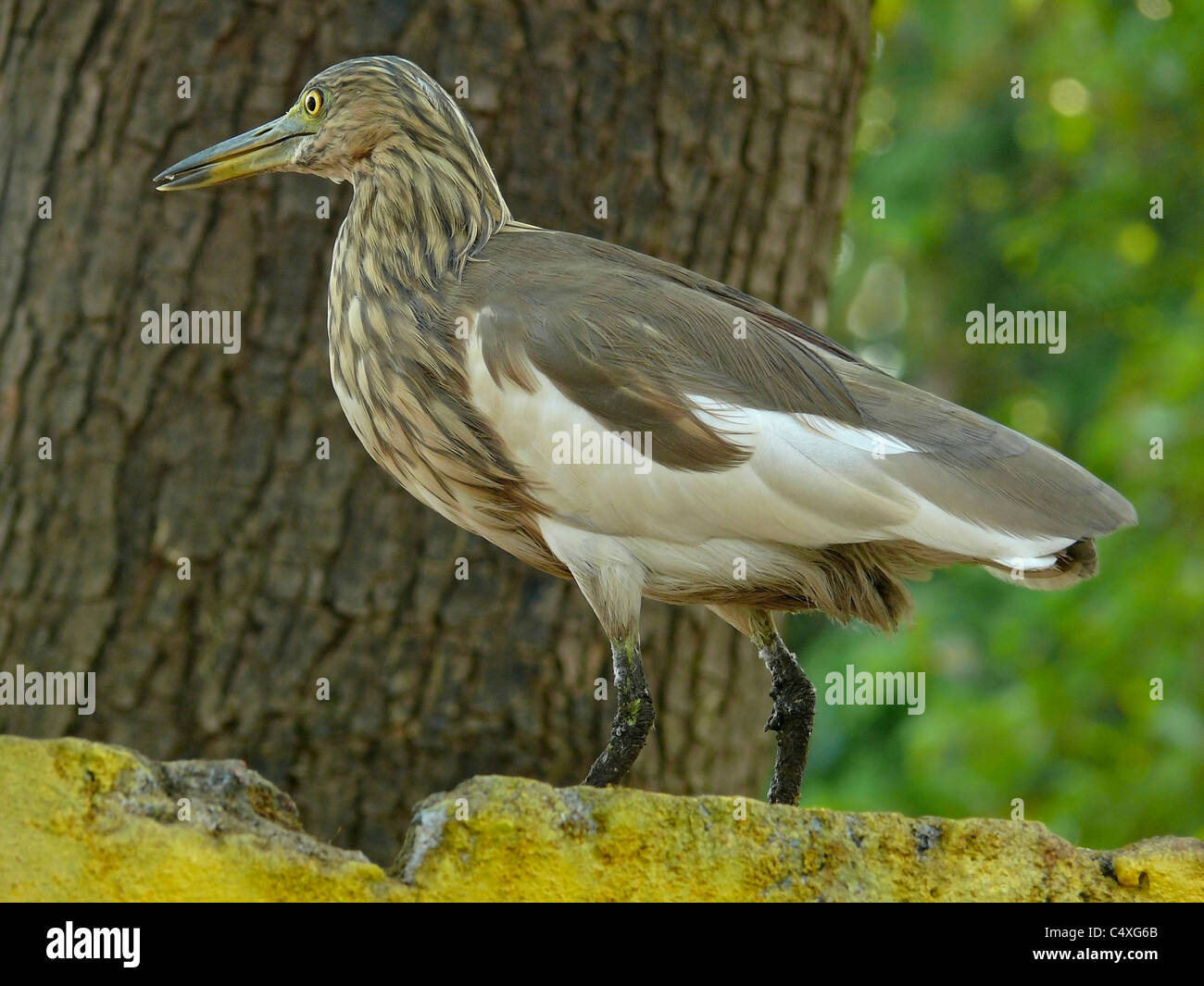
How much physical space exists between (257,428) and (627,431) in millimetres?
1354

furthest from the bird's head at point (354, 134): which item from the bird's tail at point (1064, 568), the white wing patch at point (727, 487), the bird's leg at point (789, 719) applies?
the bird's tail at point (1064, 568)

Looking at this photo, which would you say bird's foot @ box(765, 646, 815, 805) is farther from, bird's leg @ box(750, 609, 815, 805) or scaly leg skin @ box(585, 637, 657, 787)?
scaly leg skin @ box(585, 637, 657, 787)

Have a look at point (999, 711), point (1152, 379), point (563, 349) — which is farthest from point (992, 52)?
point (563, 349)

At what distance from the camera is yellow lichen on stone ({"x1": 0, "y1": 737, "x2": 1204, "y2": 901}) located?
6.68 ft

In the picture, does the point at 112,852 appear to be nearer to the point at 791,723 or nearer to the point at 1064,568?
the point at 791,723

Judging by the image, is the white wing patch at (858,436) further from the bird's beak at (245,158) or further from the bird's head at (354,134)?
the bird's beak at (245,158)

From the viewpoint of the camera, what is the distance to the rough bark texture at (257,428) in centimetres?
345

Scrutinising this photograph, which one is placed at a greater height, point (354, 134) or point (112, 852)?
point (354, 134)

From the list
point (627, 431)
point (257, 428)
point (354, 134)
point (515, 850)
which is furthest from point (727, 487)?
point (257, 428)

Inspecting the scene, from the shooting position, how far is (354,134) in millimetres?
2676

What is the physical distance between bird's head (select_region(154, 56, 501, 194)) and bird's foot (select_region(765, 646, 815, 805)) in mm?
1179

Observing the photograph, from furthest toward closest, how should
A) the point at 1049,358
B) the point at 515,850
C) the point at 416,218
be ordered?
the point at 1049,358 < the point at 416,218 < the point at 515,850

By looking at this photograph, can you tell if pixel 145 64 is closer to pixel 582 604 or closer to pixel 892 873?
pixel 582 604

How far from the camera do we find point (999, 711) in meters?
6.90
